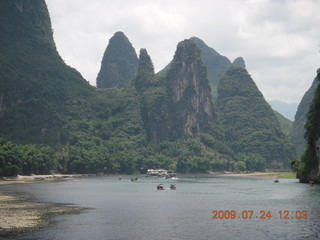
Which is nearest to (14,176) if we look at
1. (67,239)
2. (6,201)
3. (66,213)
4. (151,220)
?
(6,201)

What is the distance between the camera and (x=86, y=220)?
199ft

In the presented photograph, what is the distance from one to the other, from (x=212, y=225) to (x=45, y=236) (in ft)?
70.4

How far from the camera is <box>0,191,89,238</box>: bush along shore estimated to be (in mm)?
51281

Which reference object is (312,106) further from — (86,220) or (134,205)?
(86,220)

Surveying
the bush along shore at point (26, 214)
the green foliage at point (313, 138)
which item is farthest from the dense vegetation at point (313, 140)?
the bush along shore at point (26, 214)
